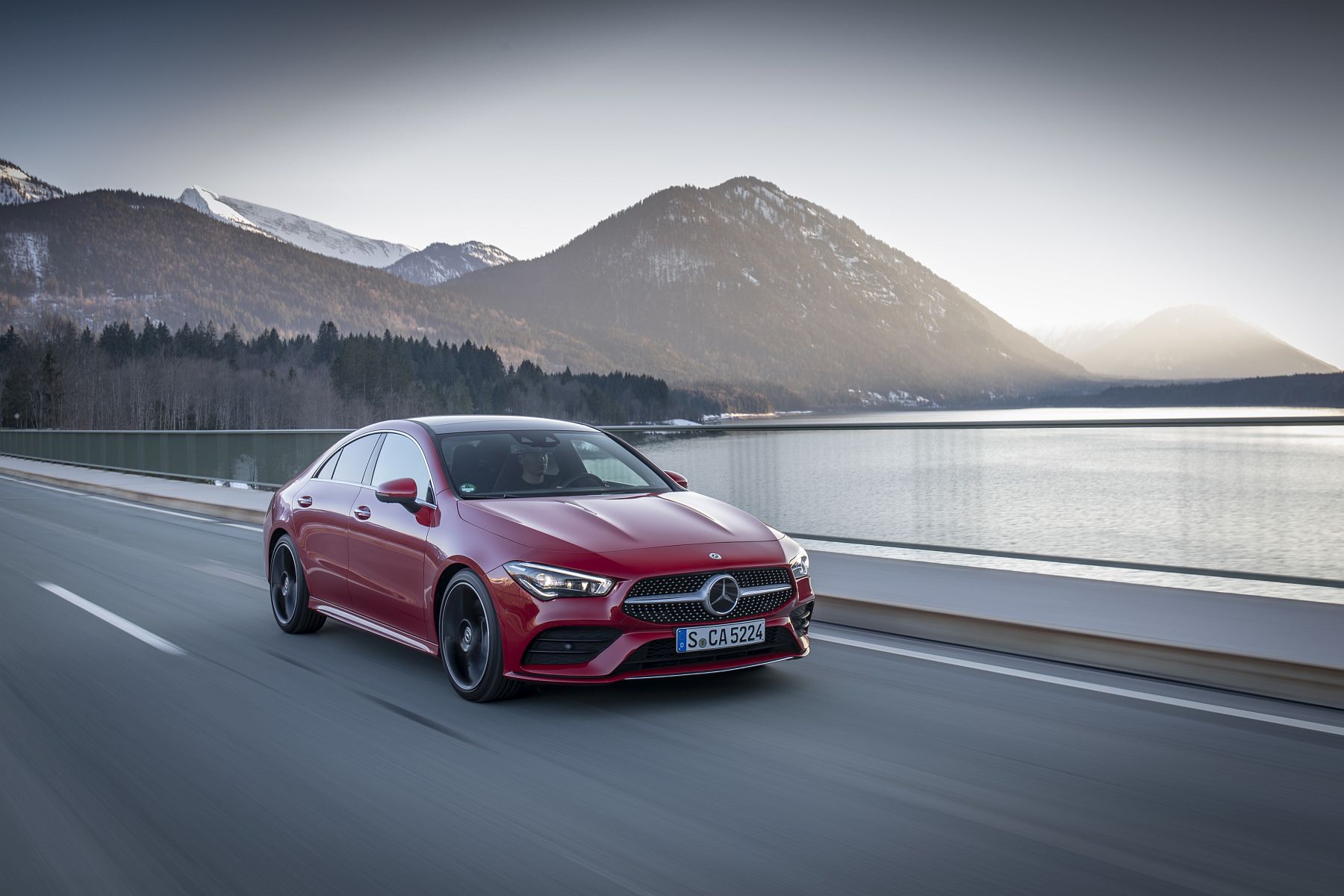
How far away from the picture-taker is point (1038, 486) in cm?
972

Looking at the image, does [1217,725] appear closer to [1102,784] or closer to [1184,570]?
[1102,784]

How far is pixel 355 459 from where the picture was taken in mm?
7898

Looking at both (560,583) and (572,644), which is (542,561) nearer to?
(560,583)

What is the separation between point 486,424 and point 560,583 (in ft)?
6.74

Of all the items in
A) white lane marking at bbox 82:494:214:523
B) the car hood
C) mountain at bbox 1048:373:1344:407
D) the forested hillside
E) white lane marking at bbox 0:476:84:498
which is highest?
the forested hillside

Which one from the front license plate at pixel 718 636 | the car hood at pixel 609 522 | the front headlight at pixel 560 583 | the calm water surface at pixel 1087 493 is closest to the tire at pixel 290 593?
the car hood at pixel 609 522

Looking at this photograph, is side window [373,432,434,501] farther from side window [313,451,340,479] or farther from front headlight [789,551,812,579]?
front headlight [789,551,812,579]

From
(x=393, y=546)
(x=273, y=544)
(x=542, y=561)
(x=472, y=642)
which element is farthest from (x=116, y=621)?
(x=542, y=561)

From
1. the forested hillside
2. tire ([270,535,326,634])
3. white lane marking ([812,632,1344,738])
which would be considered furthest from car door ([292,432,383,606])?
the forested hillside

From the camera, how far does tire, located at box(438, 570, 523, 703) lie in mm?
5898

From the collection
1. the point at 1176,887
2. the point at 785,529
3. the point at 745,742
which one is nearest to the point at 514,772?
the point at 745,742

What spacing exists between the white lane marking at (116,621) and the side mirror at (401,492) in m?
1.84

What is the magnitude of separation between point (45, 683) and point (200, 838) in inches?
123

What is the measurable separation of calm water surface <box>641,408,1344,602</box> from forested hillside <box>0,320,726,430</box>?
143 metres
